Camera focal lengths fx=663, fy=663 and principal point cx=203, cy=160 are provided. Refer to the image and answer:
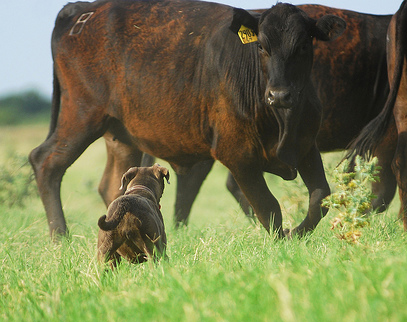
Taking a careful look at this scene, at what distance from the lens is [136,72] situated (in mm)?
6219

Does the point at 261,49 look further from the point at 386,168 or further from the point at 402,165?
the point at 386,168

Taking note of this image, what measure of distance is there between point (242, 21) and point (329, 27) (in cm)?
71

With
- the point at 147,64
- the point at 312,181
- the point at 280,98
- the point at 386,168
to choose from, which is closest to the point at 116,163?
the point at 147,64

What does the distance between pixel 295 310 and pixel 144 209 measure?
2.12 metres

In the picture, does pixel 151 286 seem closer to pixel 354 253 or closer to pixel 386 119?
pixel 354 253

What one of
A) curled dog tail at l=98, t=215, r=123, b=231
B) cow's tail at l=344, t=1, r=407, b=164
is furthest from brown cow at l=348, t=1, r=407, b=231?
curled dog tail at l=98, t=215, r=123, b=231

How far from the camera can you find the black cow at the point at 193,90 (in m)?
5.28

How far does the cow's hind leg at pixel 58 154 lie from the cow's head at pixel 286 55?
202 centimetres

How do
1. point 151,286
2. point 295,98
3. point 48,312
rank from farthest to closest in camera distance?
point 295,98, point 151,286, point 48,312

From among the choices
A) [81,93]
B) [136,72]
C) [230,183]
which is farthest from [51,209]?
[230,183]

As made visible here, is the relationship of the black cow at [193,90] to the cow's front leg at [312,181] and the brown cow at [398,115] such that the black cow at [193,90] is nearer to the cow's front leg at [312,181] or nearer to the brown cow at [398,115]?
the cow's front leg at [312,181]

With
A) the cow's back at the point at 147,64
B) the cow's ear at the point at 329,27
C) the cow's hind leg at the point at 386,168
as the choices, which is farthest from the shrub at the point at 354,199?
the cow's hind leg at the point at 386,168

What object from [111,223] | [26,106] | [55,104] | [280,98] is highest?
[280,98]

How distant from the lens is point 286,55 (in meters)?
5.10
